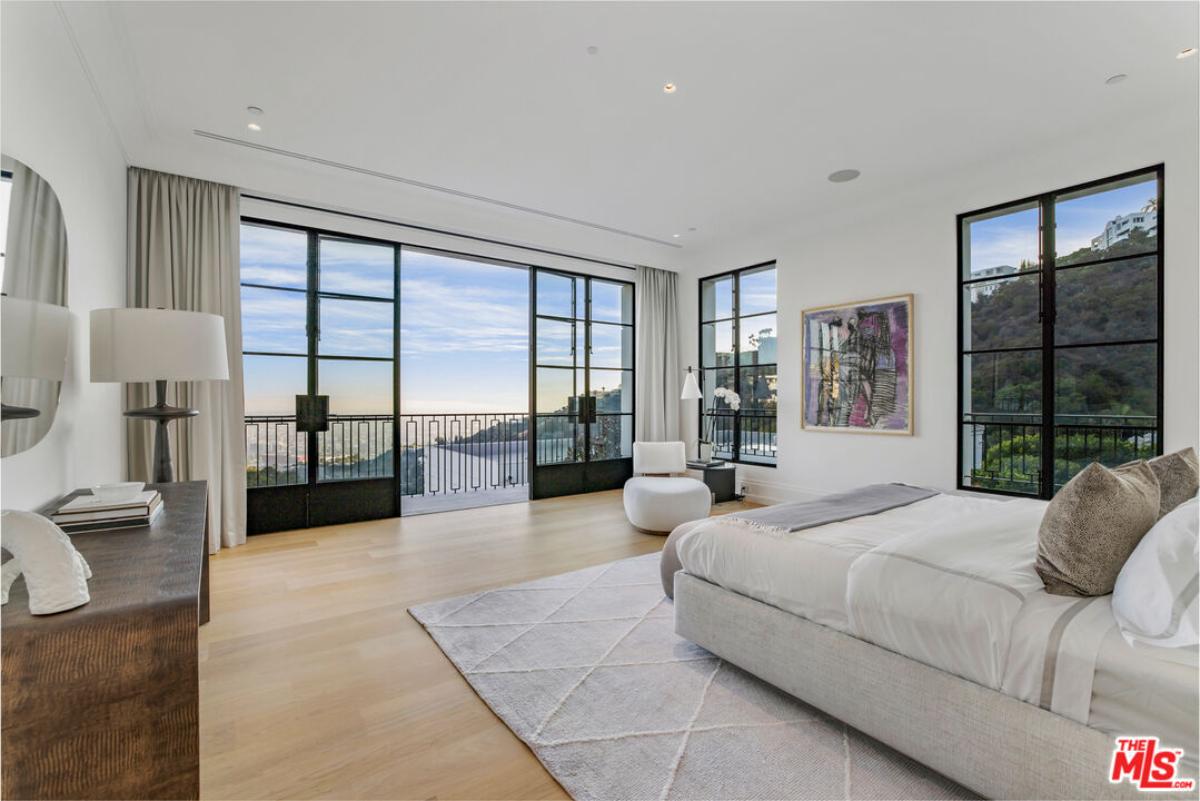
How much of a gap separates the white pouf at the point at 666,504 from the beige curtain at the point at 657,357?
2.15 m

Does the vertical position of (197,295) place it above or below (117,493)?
above

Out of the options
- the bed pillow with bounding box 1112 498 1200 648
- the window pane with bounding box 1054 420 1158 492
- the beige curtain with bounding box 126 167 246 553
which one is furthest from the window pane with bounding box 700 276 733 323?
the bed pillow with bounding box 1112 498 1200 648

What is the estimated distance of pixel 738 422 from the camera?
246 inches

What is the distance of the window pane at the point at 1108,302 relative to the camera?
350cm

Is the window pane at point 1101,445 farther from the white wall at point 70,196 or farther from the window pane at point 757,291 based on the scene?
the white wall at point 70,196

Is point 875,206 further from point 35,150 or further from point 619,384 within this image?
point 35,150

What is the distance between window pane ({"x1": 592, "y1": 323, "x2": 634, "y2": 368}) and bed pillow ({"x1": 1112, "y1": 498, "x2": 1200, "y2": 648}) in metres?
5.35

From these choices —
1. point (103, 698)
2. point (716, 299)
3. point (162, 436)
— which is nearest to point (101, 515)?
point (103, 698)

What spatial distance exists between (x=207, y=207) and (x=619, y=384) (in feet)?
14.4

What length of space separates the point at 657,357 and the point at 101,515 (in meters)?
5.60

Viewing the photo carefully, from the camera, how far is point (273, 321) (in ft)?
14.6

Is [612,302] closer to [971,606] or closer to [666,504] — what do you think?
[666,504]

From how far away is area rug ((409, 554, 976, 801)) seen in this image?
5.18 feet

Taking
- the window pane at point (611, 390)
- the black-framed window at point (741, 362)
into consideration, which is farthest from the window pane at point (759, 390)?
the window pane at point (611, 390)
